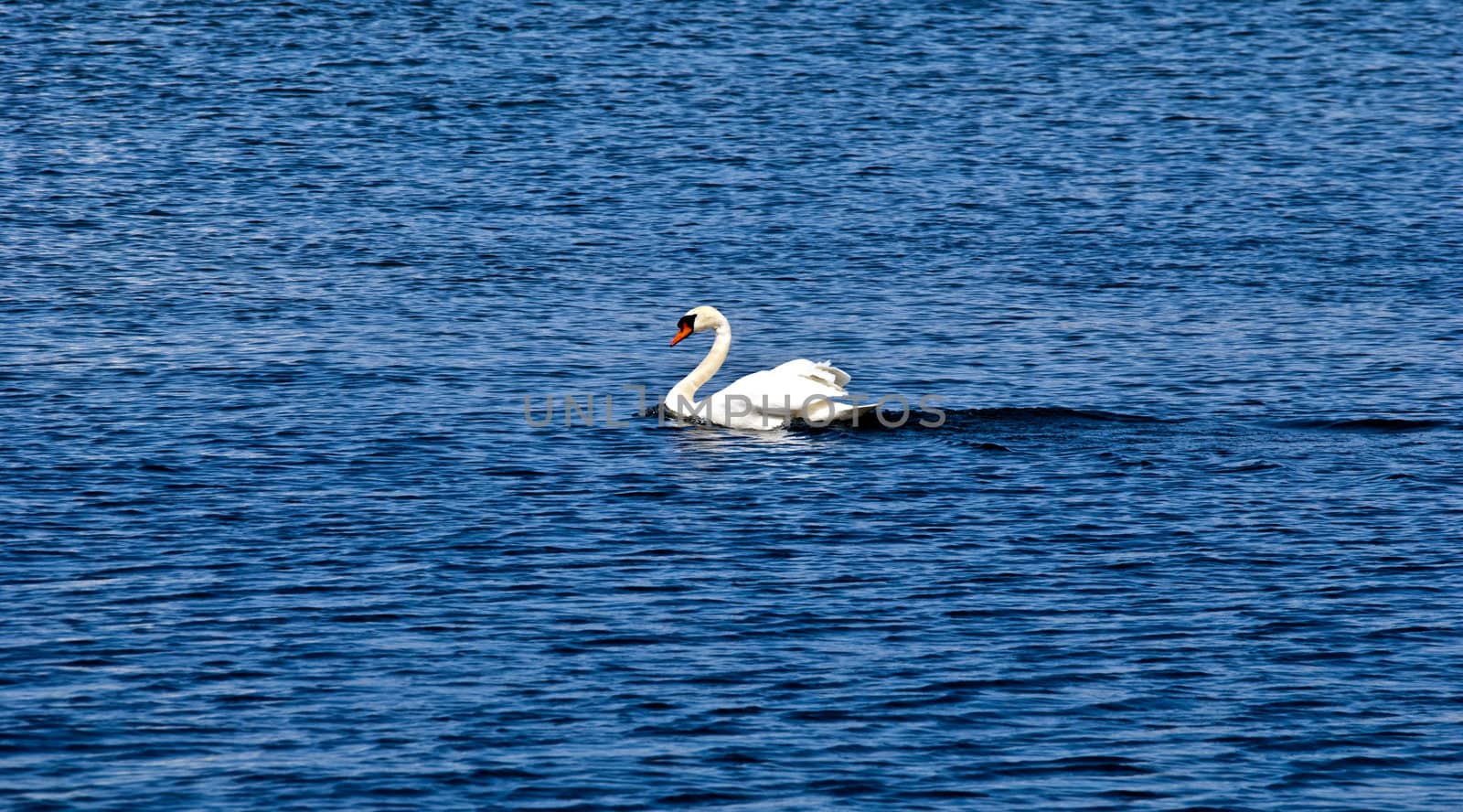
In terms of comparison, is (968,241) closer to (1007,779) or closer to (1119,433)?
(1119,433)

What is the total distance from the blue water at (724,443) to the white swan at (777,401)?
34cm

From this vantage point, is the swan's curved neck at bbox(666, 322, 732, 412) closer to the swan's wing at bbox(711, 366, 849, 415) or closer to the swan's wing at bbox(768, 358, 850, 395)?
the swan's wing at bbox(711, 366, 849, 415)

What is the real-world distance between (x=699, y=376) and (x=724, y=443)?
7.86ft

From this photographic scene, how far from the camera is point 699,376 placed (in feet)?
92.1

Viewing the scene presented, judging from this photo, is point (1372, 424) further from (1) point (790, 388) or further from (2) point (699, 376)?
(2) point (699, 376)

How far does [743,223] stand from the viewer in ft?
133

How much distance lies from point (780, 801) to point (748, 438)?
11618mm

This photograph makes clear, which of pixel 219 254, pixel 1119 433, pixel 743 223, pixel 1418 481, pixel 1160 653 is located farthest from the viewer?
pixel 743 223

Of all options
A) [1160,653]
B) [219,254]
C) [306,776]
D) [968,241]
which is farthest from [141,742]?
[968,241]

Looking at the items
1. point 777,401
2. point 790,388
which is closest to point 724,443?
point 777,401

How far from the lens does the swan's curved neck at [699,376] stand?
27.2 m

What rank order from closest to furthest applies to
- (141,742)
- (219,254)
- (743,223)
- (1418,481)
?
(141,742) → (1418,481) → (219,254) → (743,223)

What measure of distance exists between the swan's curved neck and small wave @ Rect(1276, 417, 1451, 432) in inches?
286

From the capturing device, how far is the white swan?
84.4 feet
